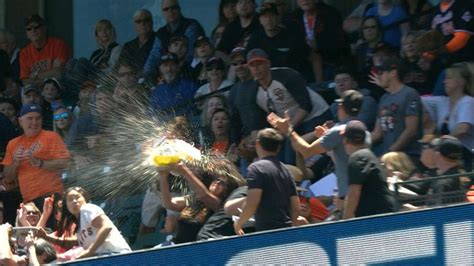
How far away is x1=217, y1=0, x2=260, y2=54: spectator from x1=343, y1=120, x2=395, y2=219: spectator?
4.16 meters

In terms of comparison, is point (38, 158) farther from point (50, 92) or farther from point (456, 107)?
point (456, 107)

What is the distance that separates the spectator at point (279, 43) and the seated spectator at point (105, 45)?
2504 mm

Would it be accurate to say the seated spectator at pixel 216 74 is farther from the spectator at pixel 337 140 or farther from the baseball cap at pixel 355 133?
the baseball cap at pixel 355 133

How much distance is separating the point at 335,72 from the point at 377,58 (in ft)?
2.10

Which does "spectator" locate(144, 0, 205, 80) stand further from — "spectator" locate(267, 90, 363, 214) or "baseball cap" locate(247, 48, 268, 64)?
"spectator" locate(267, 90, 363, 214)

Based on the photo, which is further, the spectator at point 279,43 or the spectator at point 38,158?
the spectator at point 38,158

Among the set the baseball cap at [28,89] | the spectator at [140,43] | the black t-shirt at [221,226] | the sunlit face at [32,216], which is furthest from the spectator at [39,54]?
the black t-shirt at [221,226]

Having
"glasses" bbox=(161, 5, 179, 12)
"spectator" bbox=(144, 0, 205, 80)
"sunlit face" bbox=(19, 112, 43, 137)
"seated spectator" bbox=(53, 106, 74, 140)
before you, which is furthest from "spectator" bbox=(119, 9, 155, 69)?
"sunlit face" bbox=(19, 112, 43, 137)

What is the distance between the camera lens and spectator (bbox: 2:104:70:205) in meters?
14.7

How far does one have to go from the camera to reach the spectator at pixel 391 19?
13820mm

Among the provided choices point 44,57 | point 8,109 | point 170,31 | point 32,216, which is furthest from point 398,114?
point 44,57

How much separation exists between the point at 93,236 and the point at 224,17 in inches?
155

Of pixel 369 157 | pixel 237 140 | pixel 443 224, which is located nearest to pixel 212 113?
pixel 237 140

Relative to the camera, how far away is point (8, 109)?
1634 cm
